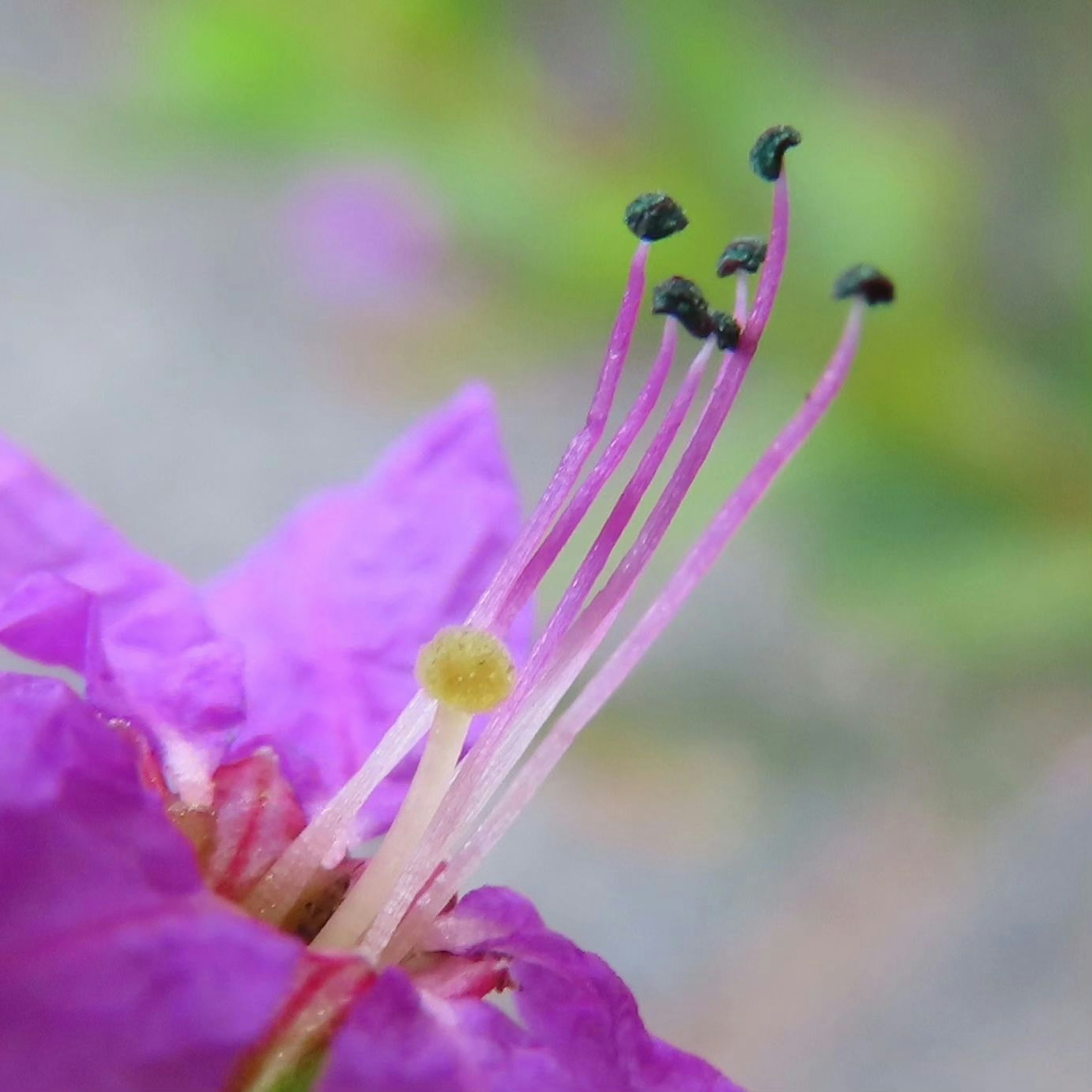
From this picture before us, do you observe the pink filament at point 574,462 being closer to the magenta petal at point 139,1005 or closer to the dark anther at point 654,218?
the dark anther at point 654,218

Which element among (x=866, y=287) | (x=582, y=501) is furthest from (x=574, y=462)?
(x=866, y=287)

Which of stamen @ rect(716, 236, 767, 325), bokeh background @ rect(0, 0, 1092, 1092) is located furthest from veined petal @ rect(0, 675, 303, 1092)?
bokeh background @ rect(0, 0, 1092, 1092)

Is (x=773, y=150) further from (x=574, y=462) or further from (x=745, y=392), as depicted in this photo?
(x=745, y=392)

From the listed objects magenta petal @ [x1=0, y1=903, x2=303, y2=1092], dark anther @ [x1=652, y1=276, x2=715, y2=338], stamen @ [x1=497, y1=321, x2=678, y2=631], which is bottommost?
magenta petal @ [x1=0, y1=903, x2=303, y2=1092]

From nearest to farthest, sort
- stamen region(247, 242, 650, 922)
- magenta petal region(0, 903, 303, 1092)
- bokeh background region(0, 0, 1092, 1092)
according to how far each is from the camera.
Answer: magenta petal region(0, 903, 303, 1092), stamen region(247, 242, 650, 922), bokeh background region(0, 0, 1092, 1092)

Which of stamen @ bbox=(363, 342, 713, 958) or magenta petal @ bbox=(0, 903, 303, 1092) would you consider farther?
stamen @ bbox=(363, 342, 713, 958)

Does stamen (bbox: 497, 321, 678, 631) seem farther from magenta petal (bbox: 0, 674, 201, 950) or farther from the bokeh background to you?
the bokeh background

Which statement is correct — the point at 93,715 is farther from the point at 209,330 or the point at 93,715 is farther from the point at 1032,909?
the point at 209,330
